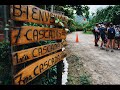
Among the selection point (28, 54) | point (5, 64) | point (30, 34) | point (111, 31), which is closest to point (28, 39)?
point (30, 34)

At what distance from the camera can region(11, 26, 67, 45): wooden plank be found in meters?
2.87

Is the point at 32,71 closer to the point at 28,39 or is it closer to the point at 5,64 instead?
the point at 28,39

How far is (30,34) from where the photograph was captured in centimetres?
328

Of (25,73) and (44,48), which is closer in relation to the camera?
(25,73)

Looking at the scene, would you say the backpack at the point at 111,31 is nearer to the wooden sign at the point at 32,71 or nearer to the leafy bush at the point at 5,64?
the leafy bush at the point at 5,64

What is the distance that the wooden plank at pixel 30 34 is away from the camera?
287 cm

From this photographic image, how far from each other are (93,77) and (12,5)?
534 centimetres

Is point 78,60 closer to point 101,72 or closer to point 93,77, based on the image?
point 101,72

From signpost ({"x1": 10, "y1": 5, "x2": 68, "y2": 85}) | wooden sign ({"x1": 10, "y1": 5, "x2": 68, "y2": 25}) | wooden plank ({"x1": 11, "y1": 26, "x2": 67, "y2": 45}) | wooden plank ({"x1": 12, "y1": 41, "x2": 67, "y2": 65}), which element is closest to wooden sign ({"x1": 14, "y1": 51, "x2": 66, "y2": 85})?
signpost ({"x1": 10, "y1": 5, "x2": 68, "y2": 85})

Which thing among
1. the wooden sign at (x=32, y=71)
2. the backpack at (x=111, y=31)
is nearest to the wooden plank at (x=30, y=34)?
the wooden sign at (x=32, y=71)

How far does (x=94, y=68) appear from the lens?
29.4 feet
